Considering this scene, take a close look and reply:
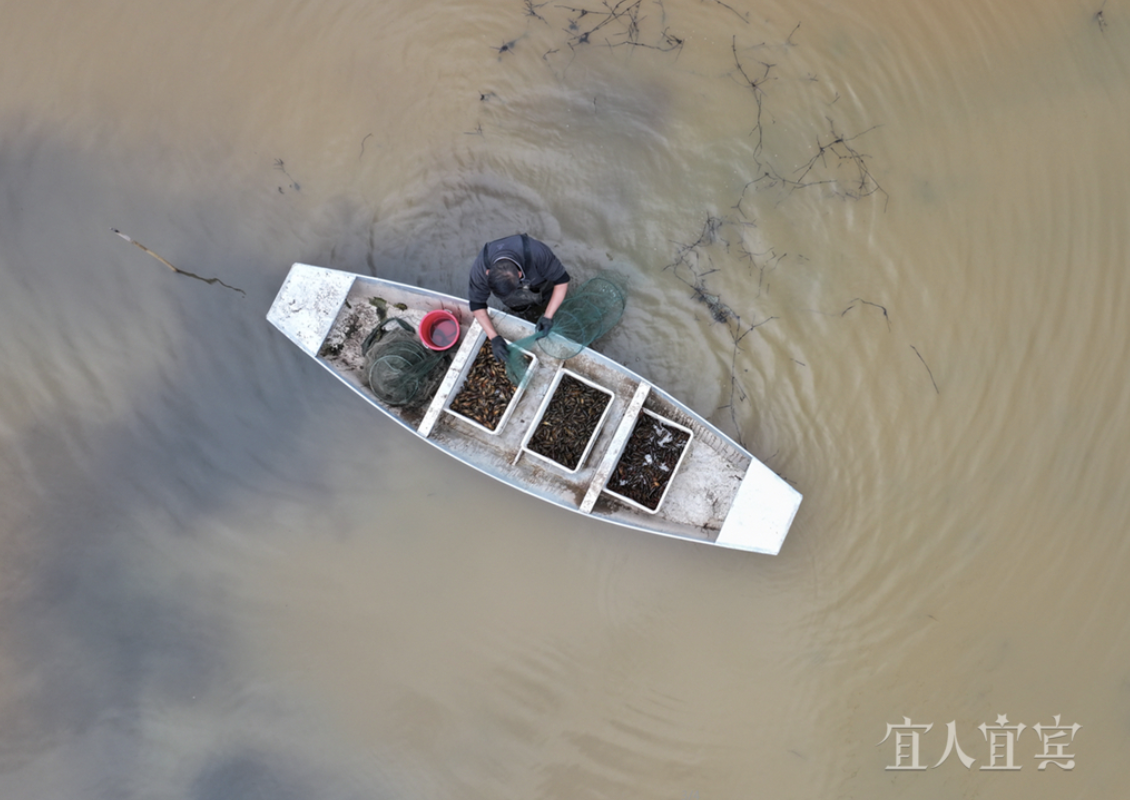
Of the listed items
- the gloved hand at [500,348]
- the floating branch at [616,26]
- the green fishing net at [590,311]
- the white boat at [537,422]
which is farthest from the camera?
the floating branch at [616,26]

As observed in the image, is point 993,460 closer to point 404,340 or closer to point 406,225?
point 404,340

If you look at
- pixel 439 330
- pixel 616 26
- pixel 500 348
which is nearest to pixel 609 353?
pixel 500 348

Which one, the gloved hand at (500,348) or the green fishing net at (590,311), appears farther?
the green fishing net at (590,311)

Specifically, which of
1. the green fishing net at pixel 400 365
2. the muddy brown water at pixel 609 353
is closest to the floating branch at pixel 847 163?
the muddy brown water at pixel 609 353

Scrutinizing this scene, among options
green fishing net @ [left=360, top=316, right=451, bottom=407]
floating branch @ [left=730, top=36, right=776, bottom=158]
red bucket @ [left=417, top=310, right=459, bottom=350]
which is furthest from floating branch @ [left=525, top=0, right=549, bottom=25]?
green fishing net @ [left=360, top=316, right=451, bottom=407]

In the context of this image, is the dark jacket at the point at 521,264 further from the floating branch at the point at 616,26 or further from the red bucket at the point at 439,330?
the floating branch at the point at 616,26

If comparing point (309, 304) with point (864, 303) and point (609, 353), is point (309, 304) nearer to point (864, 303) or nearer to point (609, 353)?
point (609, 353)
